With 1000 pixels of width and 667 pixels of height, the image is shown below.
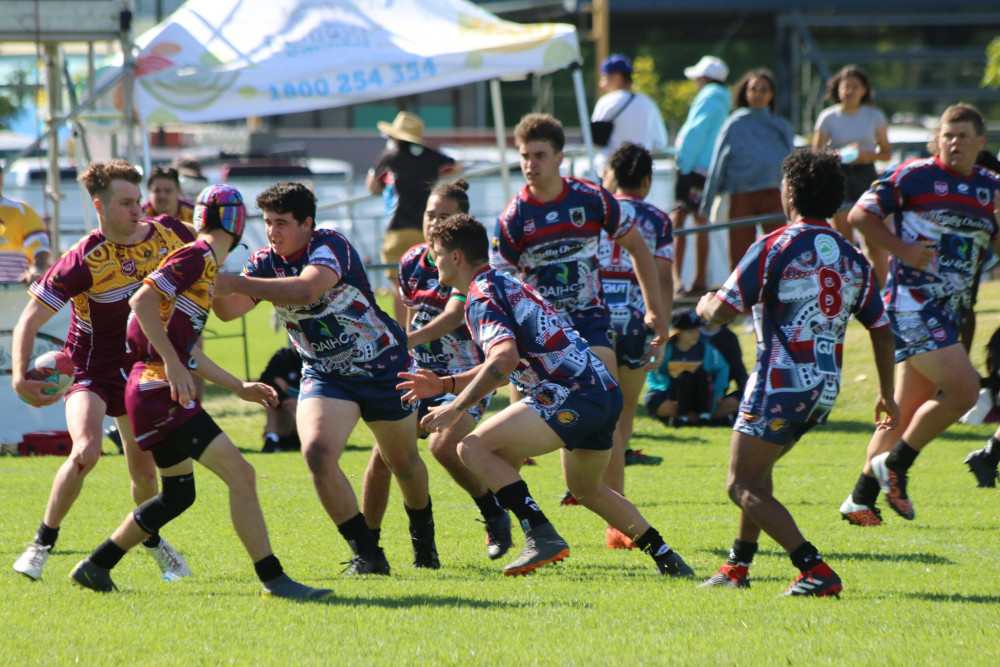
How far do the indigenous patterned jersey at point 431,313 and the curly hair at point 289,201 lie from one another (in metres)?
1.66

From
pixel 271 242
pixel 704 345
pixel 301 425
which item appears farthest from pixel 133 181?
pixel 704 345

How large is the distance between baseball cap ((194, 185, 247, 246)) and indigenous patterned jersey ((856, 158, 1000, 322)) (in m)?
3.61

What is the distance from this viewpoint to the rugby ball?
6.20 m

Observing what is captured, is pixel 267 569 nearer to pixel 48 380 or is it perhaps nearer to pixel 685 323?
pixel 48 380

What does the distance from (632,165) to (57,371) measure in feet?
12.1

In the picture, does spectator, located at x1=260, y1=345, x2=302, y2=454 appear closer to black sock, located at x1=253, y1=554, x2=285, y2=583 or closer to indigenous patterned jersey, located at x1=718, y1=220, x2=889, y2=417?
black sock, located at x1=253, y1=554, x2=285, y2=583

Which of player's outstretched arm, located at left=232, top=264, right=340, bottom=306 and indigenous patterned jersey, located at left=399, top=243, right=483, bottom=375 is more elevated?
player's outstretched arm, located at left=232, top=264, right=340, bottom=306

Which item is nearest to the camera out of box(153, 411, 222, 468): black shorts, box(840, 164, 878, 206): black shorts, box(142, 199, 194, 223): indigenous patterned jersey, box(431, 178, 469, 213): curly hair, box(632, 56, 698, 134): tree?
box(153, 411, 222, 468): black shorts

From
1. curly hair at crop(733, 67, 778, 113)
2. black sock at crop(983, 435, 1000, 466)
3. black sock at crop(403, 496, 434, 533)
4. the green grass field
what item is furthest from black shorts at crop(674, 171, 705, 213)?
black sock at crop(403, 496, 434, 533)

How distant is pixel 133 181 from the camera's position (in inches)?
242

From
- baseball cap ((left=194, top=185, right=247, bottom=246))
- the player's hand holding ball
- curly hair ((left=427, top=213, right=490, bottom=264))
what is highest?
baseball cap ((left=194, top=185, right=247, bottom=246))

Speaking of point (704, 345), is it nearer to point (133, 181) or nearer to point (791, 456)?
point (791, 456)

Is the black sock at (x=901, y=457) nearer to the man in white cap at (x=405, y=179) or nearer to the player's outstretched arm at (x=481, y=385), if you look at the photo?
the player's outstretched arm at (x=481, y=385)

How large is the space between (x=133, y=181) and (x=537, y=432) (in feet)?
7.67
